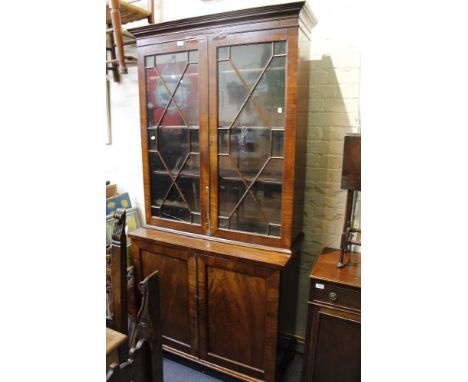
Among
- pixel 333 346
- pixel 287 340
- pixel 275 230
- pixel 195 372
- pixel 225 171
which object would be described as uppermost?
pixel 225 171

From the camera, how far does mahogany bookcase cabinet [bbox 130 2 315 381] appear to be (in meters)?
1.51

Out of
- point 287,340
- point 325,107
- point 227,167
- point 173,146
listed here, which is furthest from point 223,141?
point 287,340

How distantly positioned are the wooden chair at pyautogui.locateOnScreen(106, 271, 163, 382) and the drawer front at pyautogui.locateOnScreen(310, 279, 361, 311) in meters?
0.84

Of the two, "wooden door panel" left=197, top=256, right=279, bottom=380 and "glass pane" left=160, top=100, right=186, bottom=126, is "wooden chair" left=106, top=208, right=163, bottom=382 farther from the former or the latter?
"glass pane" left=160, top=100, right=186, bottom=126

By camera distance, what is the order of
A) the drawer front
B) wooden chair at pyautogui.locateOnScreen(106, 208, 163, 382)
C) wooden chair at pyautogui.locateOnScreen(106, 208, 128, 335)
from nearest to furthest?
wooden chair at pyautogui.locateOnScreen(106, 208, 163, 382) < wooden chair at pyautogui.locateOnScreen(106, 208, 128, 335) < the drawer front

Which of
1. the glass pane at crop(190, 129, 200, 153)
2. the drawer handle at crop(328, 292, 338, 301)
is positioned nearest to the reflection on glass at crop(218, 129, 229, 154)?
the glass pane at crop(190, 129, 200, 153)

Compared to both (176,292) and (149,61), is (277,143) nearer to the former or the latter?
(149,61)

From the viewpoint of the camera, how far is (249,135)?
1.62 meters

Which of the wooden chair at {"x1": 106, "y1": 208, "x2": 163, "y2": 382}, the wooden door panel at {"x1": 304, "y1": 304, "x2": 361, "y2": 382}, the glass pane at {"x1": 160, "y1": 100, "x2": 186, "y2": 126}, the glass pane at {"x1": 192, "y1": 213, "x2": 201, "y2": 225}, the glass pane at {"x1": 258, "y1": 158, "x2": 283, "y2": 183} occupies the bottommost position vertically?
the wooden door panel at {"x1": 304, "y1": 304, "x2": 361, "y2": 382}

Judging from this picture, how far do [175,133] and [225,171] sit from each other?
1.27 ft

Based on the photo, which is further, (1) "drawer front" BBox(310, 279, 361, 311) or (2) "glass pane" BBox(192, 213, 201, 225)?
(2) "glass pane" BBox(192, 213, 201, 225)
